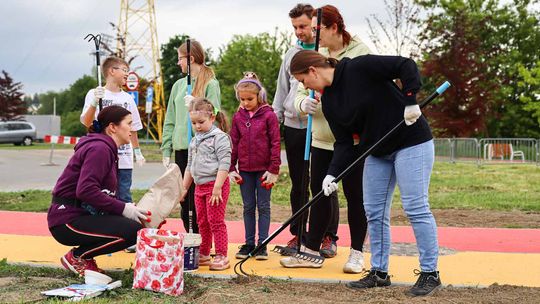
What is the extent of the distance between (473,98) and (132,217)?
27932mm

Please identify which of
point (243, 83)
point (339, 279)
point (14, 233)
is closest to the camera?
point (339, 279)

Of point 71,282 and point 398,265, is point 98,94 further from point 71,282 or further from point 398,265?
point 398,265

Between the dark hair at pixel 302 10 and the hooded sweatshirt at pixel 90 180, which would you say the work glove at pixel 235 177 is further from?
the dark hair at pixel 302 10

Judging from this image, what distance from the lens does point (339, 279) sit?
467 cm

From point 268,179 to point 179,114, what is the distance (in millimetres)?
994

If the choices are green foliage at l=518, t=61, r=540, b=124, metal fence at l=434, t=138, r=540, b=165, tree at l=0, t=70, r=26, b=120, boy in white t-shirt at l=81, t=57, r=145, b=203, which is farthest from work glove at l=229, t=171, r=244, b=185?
tree at l=0, t=70, r=26, b=120

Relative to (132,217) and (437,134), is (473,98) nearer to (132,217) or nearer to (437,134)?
(437,134)

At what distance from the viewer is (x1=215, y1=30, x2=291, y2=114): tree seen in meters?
43.0

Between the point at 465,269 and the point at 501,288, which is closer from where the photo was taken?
the point at 501,288

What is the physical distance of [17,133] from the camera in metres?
35.8

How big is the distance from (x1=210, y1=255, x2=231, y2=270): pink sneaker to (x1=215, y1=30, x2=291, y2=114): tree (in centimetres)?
3629

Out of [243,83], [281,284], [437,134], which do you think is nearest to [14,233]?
[243,83]

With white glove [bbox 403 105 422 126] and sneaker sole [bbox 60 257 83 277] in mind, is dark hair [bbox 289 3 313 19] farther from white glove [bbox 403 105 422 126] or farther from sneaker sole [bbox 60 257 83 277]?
sneaker sole [bbox 60 257 83 277]

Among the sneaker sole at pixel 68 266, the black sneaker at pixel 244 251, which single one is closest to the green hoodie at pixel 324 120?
the black sneaker at pixel 244 251
